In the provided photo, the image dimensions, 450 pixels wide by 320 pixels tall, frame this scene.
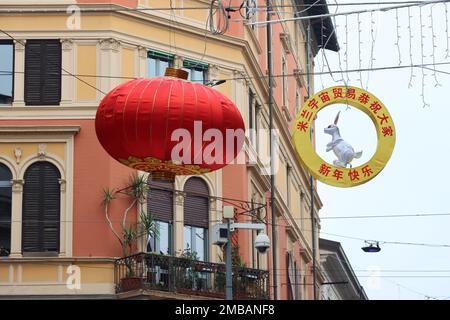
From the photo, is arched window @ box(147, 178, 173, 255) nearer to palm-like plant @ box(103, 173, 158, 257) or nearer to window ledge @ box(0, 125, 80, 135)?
palm-like plant @ box(103, 173, 158, 257)

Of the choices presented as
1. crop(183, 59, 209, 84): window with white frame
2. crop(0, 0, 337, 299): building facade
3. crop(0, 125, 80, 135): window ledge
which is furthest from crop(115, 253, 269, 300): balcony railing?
crop(183, 59, 209, 84): window with white frame

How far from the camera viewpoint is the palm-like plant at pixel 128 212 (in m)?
26.9

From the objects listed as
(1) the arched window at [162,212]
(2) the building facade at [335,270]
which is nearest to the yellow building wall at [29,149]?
(1) the arched window at [162,212]

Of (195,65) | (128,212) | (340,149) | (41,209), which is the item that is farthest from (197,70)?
(340,149)

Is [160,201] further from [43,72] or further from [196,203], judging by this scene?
[43,72]

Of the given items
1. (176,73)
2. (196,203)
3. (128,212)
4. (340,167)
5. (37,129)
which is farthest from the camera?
(196,203)

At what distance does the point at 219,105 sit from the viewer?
53.5 ft

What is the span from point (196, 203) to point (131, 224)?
77.9 inches

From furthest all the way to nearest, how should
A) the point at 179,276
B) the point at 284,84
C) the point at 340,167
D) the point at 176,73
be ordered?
the point at 284,84 < the point at 179,276 < the point at 340,167 < the point at 176,73

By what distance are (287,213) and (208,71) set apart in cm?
768

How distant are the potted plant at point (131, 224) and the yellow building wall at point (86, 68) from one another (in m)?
2.04

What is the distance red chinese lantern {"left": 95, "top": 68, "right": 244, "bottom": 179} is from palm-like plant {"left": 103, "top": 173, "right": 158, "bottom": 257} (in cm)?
1052

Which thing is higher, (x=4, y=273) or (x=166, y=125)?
(x=166, y=125)

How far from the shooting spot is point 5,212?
27297 millimetres
